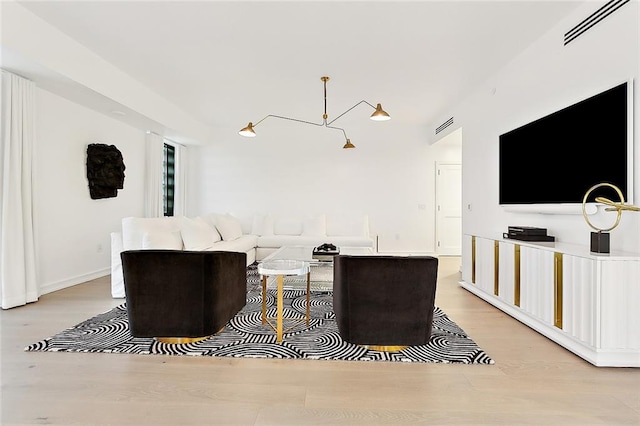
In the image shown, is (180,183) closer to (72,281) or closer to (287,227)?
(287,227)

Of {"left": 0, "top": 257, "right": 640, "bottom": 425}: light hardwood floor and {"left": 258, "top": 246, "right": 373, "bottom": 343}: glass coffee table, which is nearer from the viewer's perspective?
{"left": 0, "top": 257, "right": 640, "bottom": 425}: light hardwood floor

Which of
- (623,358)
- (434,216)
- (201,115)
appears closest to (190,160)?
(201,115)

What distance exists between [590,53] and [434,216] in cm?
481

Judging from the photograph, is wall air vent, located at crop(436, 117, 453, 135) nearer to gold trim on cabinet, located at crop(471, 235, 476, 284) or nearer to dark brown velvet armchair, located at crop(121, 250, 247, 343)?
gold trim on cabinet, located at crop(471, 235, 476, 284)

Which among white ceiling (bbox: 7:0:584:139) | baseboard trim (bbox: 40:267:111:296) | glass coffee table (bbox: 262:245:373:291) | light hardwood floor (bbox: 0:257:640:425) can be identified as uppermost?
white ceiling (bbox: 7:0:584:139)

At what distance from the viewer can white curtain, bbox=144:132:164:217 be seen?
20.3 feet

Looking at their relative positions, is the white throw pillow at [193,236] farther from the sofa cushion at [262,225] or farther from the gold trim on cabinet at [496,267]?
the gold trim on cabinet at [496,267]

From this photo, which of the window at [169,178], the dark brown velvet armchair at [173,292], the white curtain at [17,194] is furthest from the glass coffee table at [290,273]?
the window at [169,178]

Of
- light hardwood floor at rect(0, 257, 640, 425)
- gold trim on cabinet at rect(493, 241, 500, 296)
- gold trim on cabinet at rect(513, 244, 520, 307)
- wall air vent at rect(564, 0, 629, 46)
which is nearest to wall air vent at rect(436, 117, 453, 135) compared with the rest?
wall air vent at rect(564, 0, 629, 46)

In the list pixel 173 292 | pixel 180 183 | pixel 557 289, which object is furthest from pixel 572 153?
pixel 180 183

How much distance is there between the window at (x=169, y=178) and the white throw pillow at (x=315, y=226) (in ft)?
9.54

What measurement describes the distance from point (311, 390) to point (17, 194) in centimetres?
367

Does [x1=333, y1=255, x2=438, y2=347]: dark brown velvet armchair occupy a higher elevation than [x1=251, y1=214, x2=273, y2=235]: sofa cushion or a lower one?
lower

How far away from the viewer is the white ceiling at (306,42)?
9.91 ft
